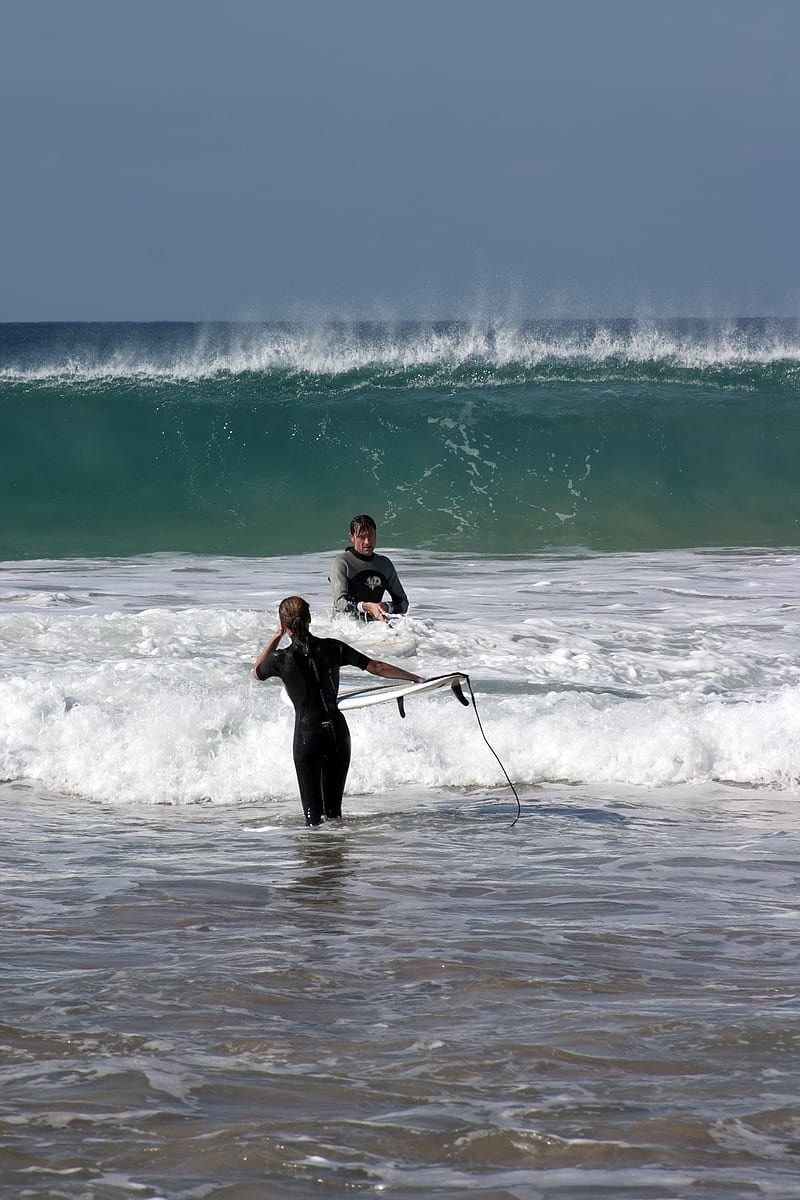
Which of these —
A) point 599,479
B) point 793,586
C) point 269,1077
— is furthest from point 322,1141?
point 599,479

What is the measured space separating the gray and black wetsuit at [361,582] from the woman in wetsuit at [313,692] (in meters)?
2.98

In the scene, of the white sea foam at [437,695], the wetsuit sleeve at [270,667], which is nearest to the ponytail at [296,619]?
the wetsuit sleeve at [270,667]

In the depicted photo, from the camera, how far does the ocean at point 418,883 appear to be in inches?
114

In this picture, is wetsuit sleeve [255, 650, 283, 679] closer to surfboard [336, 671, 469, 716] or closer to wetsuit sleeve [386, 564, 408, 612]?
surfboard [336, 671, 469, 716]

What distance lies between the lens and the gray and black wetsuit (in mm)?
9375

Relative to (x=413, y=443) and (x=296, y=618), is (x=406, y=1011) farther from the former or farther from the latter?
(x=413, y=443)

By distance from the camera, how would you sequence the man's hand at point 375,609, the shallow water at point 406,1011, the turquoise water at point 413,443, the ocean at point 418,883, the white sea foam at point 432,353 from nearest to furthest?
the shallow water at point 406,1011
the ocean at point 418,883
the man's hand at point 375,609
the turquoise water at point 413,443
the white sea foam at point 432,353

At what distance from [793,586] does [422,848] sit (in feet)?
27.3

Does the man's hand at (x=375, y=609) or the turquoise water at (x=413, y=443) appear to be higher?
the turquoise water at (x=413, y=443)

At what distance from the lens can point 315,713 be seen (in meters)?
6.32

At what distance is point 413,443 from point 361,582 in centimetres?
1433

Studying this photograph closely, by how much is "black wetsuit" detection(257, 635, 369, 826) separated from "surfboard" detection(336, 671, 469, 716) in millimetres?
183

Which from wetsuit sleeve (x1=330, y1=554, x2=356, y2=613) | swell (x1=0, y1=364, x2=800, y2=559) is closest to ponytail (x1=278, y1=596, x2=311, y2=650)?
wetsuit sleeve (x1=330, y1=554, x2=356, y2=613)

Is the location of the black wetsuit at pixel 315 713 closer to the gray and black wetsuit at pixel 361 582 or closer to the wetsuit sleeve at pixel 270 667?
the wetsuit sleeve at pixel 270 667
